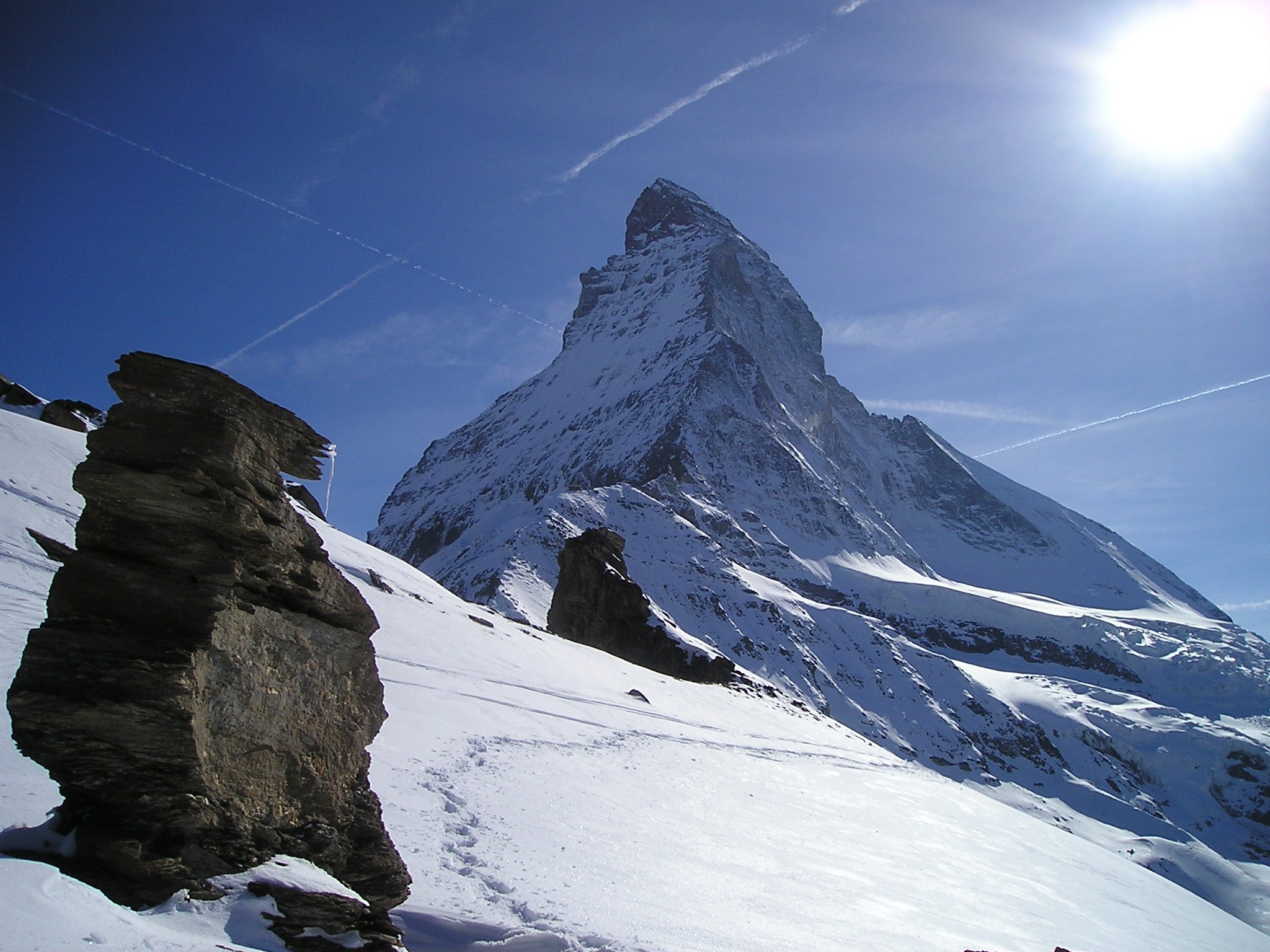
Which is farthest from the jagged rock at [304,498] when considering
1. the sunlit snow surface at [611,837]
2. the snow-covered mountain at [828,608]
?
the snow-covered mountain at [828,608]

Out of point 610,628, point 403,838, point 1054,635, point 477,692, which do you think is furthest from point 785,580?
point 403,838

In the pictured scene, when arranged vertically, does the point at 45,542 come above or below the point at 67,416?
below

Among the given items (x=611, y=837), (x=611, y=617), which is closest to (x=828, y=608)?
(x=611, y=617)

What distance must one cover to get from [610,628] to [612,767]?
35.2 meters

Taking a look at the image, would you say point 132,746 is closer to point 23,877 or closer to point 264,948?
point 23,877

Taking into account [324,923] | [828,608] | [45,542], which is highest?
[828,608]

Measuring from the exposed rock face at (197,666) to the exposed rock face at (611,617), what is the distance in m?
42.2

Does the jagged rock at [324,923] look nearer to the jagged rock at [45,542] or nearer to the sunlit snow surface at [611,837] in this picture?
the sunlit snow surface at [611,837]

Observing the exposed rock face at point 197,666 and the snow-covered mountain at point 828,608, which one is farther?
the snow-covered mountain at point 828,608

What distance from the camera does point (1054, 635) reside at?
6531 inches

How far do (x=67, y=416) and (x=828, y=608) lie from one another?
92.2 m

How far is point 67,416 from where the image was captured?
2898cm

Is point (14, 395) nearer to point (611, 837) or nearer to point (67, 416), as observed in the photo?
point (67, 416)

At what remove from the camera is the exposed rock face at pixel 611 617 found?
49156 millimetres
